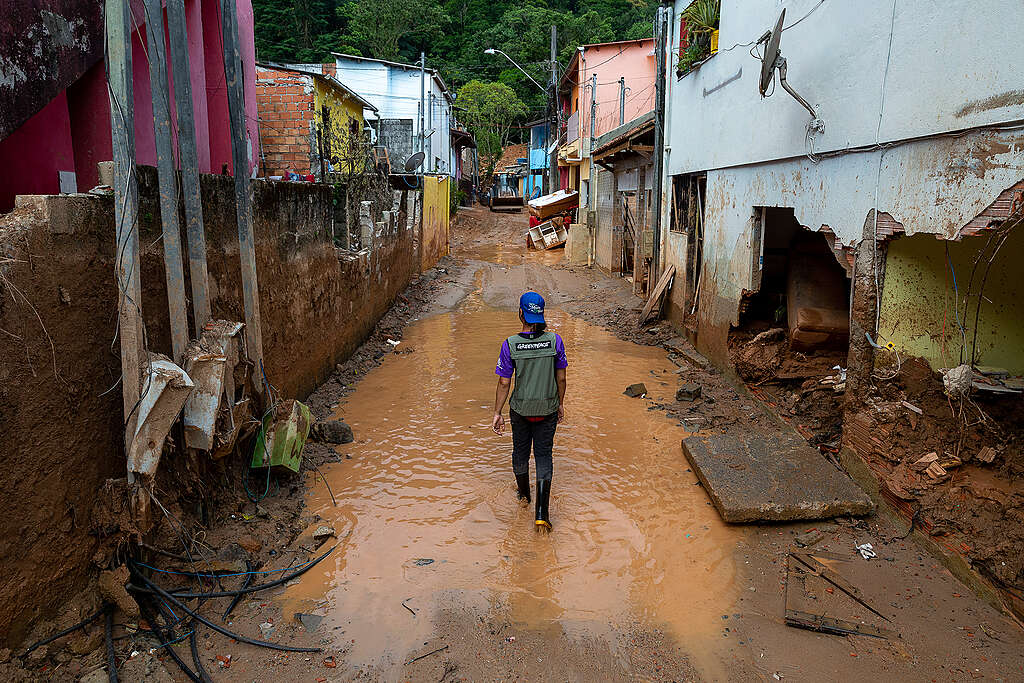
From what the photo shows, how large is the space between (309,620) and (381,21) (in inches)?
1496

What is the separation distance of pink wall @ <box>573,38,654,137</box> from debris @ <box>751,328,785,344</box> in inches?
740

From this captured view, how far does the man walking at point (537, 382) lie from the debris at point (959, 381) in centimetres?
283

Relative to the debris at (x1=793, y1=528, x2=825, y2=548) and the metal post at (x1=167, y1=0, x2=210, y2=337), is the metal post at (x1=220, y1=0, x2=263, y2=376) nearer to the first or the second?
the metal post at (x1=167, y1=0, x2=210, y2=337)

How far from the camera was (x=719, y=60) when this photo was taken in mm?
9266

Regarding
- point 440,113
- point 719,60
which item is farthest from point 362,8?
point 719,60

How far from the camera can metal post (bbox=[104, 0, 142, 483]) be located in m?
3.60

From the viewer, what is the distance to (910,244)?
17.1 feet

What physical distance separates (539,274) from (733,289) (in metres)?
10.4

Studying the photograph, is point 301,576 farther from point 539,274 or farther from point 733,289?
point 539,274

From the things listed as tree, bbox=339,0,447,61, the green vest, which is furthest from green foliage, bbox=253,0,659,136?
the green vest

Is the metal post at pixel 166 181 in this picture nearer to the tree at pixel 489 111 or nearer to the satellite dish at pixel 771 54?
the satellite dish at pixel 771 54

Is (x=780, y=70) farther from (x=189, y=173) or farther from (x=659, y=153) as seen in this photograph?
(x=659, y=153)

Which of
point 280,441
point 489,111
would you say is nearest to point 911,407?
point 280,441

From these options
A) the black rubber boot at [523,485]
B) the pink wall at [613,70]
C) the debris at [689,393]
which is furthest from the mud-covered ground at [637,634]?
the pink wall at [613,70]
